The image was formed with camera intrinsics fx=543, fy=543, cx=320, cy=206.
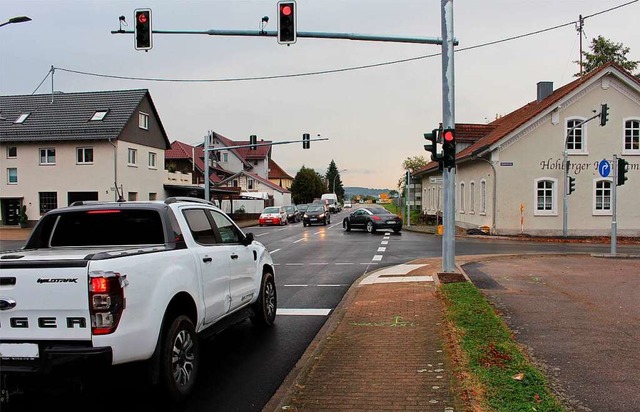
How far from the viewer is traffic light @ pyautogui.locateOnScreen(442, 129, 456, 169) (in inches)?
464

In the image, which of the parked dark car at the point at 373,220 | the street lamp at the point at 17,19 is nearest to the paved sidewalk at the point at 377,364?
the street lamp at the point at 17,19

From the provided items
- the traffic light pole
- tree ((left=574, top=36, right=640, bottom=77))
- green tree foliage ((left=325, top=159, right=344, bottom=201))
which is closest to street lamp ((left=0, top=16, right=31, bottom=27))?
the traffic light pole

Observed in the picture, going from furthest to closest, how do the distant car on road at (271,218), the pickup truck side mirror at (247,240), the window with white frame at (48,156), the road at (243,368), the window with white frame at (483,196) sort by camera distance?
the distant car on road at (271,218)
the window with white frame at (48,156)
the window with white frame at (483,196)
the pickup truck side mirror at (247,240)
the road at (243,368)

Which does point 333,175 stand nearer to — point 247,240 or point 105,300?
point 247,240

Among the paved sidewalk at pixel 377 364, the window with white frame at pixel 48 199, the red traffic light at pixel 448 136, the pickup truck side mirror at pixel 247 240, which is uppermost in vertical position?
the red traffic light at pixel 448 136

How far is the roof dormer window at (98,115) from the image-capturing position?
3844cm

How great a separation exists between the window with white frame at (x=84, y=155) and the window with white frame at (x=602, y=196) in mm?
31403

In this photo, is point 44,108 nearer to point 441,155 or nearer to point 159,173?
point 159,173

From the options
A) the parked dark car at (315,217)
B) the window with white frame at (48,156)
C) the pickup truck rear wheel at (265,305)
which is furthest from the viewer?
the parked dark car at (315,217)

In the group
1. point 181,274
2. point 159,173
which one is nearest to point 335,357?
point 181,274

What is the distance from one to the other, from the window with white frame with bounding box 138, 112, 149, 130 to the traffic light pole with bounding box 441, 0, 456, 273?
106 ft

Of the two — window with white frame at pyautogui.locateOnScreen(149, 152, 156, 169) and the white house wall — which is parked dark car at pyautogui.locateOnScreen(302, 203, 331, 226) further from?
the white house wall

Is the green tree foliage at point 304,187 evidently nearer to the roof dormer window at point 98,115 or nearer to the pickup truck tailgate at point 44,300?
the roof dormer window at point 98,115

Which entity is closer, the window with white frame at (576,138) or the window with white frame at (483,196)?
the window with white frame at (576,138)
